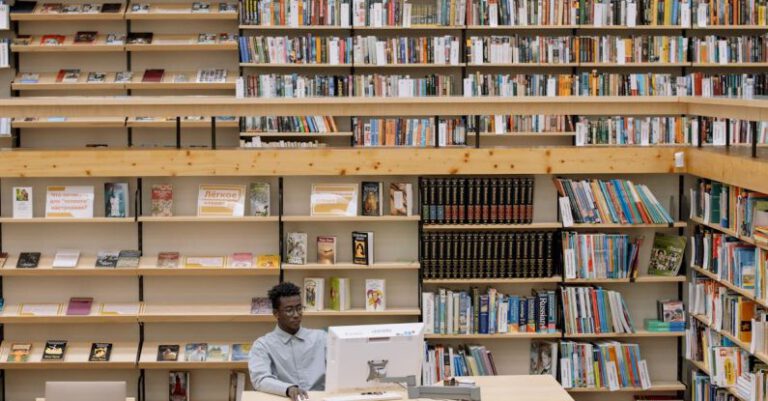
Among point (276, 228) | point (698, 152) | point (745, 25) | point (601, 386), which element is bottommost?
point (601, 386)

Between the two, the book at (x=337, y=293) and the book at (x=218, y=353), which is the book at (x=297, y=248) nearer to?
the book at (x=337, y=293)

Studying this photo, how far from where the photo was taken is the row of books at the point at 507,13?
9445 mm

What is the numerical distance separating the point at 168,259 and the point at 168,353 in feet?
1.84

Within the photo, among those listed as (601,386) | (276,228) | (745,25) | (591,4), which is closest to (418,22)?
(591,4)

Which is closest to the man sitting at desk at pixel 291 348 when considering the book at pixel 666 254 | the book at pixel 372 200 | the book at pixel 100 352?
the book at pixel 372 200

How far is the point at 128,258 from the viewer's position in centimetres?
657

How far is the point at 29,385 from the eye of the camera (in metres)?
6.74

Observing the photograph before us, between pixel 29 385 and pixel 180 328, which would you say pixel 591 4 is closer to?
pixel 180 328

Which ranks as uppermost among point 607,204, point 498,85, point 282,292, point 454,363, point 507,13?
point 507,13

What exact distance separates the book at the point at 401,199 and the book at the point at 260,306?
0.93 metres

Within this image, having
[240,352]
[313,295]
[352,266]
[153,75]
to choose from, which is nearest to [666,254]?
[352,266]

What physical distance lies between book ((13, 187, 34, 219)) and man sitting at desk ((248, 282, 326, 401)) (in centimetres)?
193

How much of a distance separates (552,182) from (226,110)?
202 centimetres

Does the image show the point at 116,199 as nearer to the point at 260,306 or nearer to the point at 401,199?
the point at 260,306
